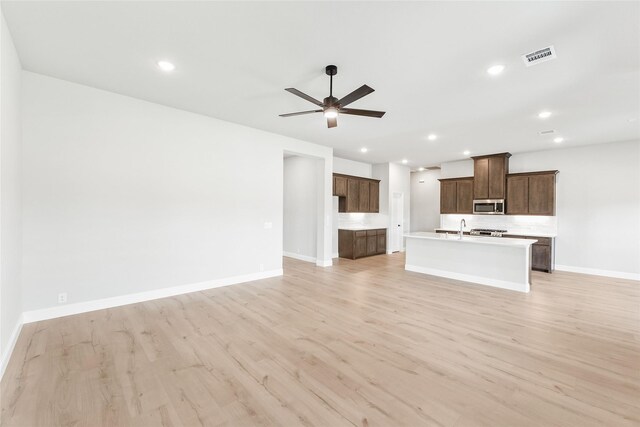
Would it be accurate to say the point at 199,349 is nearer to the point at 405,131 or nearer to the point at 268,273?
the point at 268,273

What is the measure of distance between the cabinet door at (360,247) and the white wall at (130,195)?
3.11 metres

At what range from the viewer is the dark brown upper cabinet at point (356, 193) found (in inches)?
308

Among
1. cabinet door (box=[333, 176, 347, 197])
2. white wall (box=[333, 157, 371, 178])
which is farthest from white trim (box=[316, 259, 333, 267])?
white wall (box=[333, 157, 371, 178])

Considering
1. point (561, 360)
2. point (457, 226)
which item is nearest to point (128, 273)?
point (561, 360)

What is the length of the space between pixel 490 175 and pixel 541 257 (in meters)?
2.33

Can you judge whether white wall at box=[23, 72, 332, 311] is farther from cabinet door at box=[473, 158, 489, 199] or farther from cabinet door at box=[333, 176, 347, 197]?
cabinet door at box=[473, 158, 489, 199]

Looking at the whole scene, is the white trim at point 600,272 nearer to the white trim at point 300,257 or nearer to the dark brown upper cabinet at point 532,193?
the dark brown upper cabinet at point 532,193

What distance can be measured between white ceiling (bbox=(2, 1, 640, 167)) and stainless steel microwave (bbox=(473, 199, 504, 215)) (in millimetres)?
2871

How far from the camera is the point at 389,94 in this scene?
3.75 meters

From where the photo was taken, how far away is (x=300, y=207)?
7.82 m

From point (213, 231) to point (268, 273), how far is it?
1.46 metres

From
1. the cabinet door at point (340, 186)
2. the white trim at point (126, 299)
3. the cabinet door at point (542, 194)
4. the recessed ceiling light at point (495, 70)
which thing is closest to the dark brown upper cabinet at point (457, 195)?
the cabinet door at point (542, 194)

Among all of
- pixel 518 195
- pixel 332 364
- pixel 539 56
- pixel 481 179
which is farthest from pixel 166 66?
pixel 518 195

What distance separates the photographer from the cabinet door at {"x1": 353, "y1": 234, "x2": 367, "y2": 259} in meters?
7.87
